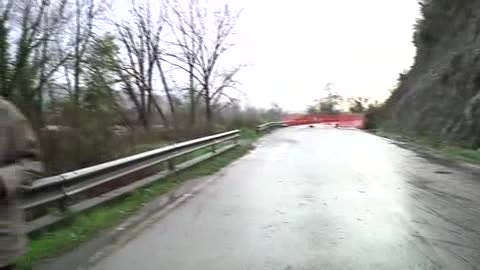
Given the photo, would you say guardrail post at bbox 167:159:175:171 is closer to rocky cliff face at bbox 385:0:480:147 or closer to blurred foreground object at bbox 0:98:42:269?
blurred foreground object at bbox 0:98:42:269

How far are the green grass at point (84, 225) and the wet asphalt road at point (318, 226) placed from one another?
2.04 ft

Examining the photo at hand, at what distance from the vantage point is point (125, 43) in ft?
125

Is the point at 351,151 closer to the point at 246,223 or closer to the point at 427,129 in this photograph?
the point at 427,129

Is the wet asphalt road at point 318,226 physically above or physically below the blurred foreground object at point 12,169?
below

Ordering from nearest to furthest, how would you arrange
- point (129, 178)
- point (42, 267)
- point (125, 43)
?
point (42, 267), point (129, 178), point (125, 43)

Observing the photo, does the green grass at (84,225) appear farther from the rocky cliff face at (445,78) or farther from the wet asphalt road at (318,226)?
the rocky cliff face at (445,78)

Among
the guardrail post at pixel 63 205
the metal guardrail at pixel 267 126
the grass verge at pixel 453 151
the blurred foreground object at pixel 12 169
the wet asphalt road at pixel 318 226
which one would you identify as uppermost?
the blurred foreground object at pixel 12 169

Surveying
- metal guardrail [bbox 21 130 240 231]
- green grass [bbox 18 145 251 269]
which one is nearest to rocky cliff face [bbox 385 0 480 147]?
metal guardrail [bbox 21 130 240 231]

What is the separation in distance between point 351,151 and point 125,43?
1860cm

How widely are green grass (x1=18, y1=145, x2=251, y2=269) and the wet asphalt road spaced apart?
623 mm

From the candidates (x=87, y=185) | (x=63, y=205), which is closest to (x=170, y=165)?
(x=87, y=185)

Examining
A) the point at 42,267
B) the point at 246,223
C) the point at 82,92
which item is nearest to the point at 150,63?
the point at 82,92

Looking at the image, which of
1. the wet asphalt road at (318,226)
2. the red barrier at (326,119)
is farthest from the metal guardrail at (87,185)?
the red barrier at (326,119)

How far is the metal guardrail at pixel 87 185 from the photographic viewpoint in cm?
759
